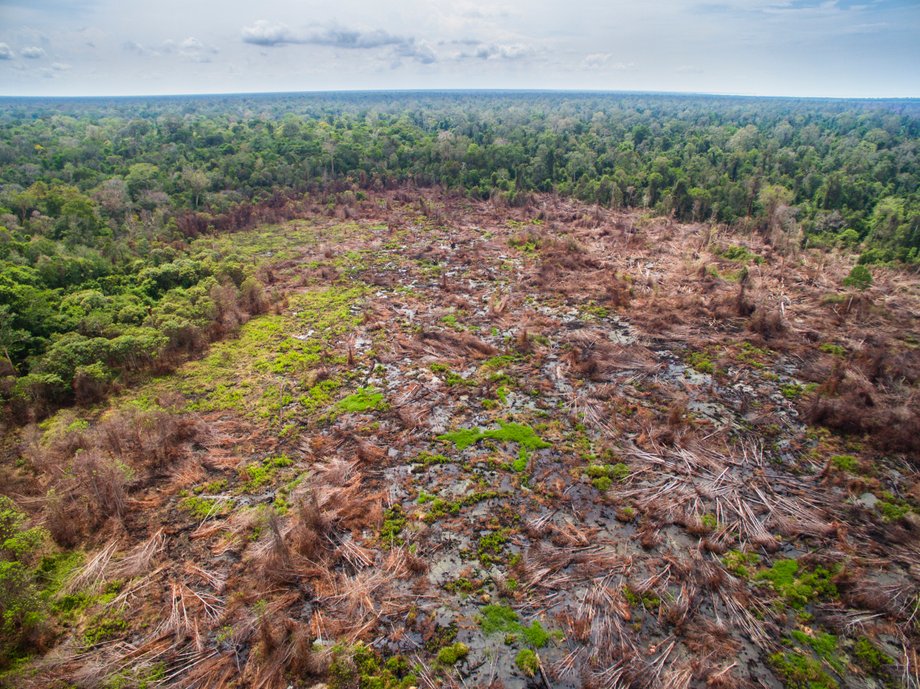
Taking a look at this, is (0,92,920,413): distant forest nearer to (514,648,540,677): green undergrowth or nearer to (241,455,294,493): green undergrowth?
(241,455,294,493): green undergrowth

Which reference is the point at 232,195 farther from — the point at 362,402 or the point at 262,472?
the point at 262,472

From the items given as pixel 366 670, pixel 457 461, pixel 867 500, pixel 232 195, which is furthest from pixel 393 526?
pixel 232 195

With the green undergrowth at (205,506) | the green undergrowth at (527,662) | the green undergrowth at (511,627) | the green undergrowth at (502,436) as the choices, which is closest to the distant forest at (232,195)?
the green undergrowth at (205,506)

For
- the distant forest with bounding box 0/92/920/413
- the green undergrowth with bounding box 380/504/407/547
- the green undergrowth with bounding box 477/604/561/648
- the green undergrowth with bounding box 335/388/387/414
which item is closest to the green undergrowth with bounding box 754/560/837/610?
the green undergrowth with bounding box 477/604/561/648

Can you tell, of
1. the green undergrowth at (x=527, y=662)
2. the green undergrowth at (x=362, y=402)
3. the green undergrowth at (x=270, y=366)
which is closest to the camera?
the green undergrowth at (x=527, y=662)

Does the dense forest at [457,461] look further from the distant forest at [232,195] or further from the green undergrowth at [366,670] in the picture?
the distant forest at [232,195]

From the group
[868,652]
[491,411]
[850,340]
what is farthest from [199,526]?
[850,340]

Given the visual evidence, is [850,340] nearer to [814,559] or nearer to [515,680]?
[814,559]

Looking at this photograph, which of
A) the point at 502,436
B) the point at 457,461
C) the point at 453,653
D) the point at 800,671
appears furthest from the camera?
the point at 502,436
